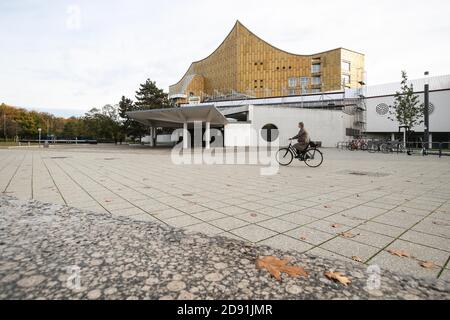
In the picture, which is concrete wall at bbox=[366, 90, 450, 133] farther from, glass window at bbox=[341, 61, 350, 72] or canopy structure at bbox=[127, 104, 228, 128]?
canopy structure at bbox=[127, 104, 228, 128]

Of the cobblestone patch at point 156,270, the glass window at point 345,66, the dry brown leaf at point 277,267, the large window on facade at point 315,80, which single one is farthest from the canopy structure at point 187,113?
the glass window at point 345,66

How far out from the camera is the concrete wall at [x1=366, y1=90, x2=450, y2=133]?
3759cm

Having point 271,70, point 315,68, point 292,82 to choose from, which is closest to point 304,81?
point 292,82

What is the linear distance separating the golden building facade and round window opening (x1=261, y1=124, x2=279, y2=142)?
2819cm

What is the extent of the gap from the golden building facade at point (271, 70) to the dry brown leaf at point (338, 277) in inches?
2336

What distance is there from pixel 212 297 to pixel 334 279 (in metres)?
0.98

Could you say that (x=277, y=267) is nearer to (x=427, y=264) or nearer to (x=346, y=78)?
(x=427, y=264)

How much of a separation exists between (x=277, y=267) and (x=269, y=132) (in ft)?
105

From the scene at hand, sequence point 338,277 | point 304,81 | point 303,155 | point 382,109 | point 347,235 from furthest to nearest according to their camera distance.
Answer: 1. point 304,81
2. point 382,109
3. point 303,155
4. point 347,235
5. point 338,277

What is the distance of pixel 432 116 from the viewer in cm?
3859

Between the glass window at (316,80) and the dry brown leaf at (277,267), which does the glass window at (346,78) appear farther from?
the dry brown leaf at (277,267)

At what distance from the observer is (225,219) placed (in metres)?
3.70

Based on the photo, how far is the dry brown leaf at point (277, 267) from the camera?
6.95 feet

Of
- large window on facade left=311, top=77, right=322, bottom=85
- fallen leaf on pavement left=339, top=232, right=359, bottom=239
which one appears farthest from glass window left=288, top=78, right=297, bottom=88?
fallen leaf on pavement left=339, top=232, right=359, bottom=239
